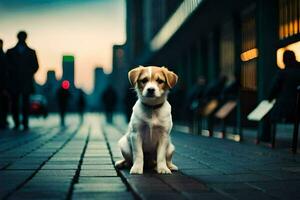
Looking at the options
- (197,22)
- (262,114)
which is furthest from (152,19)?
(262,114)

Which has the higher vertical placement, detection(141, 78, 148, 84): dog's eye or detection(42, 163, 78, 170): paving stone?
detection(141, 78, 148, 84): dog's eye

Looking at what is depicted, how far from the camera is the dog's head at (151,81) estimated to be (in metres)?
5.20

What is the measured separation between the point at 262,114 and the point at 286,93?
2.28 feet

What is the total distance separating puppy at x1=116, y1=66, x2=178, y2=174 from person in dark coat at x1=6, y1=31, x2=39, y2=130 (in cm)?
937

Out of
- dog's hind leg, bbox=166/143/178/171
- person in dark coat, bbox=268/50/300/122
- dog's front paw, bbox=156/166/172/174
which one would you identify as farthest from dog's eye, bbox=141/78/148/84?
person in dark coat, bbox=268/50/300/122

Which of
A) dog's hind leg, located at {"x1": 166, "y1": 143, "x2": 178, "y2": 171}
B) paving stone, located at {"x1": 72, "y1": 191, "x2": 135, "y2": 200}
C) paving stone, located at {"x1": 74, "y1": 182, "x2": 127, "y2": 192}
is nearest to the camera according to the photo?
Result: paving stone, located at {"x1": 72, "y1": 191, "x2": 135, "y2": 200}

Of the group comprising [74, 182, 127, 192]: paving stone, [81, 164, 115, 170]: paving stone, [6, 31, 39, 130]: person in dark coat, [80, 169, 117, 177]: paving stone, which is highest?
[6, 31, 39, 130]: person in dark coat

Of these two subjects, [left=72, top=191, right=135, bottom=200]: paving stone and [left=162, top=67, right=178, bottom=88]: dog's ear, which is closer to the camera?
[left=72, top=191, right=135, bottom=200]: paving stone

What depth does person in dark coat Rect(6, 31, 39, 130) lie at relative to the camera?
14.3 m

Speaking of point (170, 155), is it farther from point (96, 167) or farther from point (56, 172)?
point (56, 172)

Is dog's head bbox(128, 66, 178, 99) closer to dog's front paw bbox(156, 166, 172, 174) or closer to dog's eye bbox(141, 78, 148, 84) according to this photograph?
dog's eye bbox(141, 78, 148, 84)

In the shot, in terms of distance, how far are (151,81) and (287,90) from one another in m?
3.71

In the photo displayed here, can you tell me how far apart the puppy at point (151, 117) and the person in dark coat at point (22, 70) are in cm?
937

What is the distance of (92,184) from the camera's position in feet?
15.0
